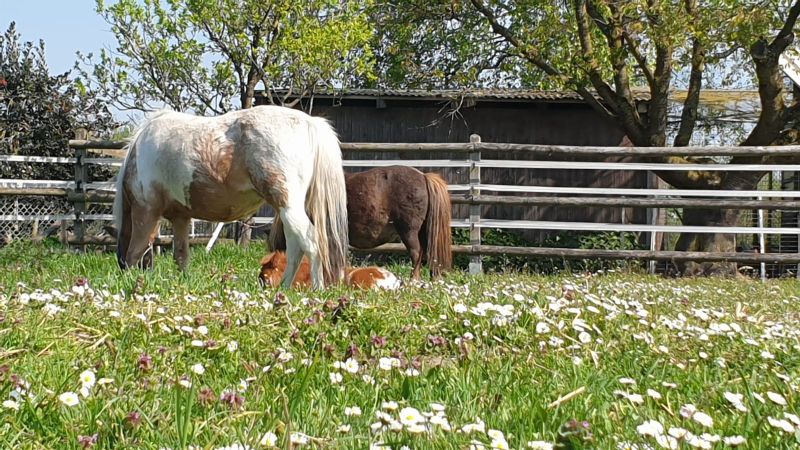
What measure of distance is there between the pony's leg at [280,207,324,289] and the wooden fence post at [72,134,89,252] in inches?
284

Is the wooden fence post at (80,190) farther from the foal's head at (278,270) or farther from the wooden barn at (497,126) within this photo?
the foal's head at (278,270)

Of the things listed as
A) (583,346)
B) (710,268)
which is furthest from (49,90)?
(583,346)

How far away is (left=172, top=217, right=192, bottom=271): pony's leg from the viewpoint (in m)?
8.07

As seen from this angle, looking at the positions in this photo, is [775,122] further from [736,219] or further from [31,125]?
[31,125]

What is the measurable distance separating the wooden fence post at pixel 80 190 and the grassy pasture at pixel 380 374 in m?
8.29

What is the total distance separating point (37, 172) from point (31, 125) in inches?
47.5

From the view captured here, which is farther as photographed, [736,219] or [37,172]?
[37,172]

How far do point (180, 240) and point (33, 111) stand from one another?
35.8ft

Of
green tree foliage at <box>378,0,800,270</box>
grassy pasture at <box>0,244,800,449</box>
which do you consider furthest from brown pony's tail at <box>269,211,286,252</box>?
green tree foliage at <box>378,0,800,270</box>

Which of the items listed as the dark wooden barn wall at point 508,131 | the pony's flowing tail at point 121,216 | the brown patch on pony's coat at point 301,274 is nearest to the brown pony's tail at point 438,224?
the brown patch on pony's coat at point 301,274

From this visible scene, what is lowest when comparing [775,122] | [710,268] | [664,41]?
[710,268]

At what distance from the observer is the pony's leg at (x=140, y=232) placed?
7.70 meters

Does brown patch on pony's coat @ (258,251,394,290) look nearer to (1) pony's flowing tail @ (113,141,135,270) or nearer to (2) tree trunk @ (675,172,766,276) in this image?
(1) pony's flowing tail @ (113,141,135,270)

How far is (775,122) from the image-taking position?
517 inches
